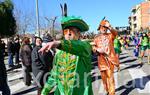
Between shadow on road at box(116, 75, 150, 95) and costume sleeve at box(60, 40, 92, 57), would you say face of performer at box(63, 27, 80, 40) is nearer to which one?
costume sleeve at box(60, 40, 92, 57)

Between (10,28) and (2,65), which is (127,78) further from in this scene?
(10,28)

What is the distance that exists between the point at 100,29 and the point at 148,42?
920 centimetres

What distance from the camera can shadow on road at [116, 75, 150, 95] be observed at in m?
10.3

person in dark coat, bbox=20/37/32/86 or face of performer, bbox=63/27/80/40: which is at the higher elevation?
face of performer, bbox=63/27/80/40

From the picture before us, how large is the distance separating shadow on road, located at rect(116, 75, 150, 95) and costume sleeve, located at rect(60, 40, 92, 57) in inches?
235

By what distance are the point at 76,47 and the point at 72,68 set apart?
27.8 inches

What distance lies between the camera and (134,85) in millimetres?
11133

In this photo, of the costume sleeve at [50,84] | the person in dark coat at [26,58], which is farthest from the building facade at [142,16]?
the costume sleeve at [50,84]

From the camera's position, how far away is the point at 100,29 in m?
8.98

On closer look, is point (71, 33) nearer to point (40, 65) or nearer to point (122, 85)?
point (40, 65)

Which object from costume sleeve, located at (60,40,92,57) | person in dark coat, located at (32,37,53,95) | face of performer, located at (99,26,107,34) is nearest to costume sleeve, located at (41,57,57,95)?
costume sleeve, located at (60,40,92,57)

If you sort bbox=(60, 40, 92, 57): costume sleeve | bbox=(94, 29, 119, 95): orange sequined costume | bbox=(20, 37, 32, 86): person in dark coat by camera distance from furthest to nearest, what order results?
bbox=(20, 37, 32, 86): person in dark coat, bbox=(94, 29, 119, 95): orange sequined costume, bbox=(60, 40, 92, 57): costume sleeve

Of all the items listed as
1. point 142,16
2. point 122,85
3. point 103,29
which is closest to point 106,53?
point 103,29

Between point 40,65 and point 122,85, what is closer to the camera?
point 40,65
